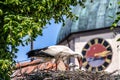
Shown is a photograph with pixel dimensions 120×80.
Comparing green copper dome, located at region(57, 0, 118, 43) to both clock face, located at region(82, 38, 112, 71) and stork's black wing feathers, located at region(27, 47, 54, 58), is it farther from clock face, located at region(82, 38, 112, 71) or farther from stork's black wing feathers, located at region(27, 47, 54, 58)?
stork's black wing feathers, located at region(27, 47, 54, 58)

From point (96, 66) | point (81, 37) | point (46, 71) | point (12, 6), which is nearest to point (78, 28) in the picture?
point (81, 37)

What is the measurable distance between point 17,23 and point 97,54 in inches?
1058

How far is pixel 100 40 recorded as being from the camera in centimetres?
3894

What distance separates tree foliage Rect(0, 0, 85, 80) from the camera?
1178cm

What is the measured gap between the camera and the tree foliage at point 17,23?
11.8 meters

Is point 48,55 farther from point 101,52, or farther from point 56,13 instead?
point 101,52

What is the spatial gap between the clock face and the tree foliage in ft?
81.3

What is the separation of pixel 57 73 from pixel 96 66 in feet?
76.5

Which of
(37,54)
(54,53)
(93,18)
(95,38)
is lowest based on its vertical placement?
(54,53)

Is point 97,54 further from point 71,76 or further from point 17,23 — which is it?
point 17,23

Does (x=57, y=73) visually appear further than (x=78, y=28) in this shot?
No

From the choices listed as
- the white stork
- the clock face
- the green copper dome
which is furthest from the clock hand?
the white stork

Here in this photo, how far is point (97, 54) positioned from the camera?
38.4m

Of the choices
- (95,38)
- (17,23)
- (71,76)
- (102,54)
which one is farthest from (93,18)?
(17,23)
